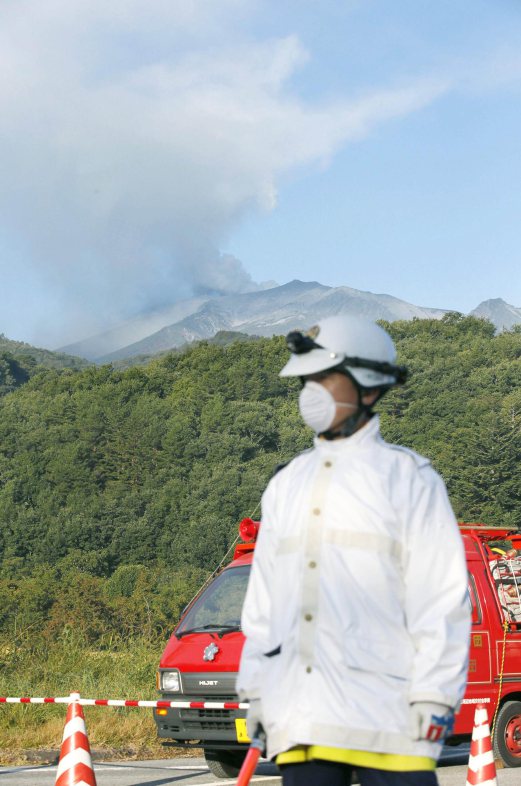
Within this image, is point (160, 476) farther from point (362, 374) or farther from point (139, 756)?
point (362, 374)

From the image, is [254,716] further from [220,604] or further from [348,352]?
[220,604]

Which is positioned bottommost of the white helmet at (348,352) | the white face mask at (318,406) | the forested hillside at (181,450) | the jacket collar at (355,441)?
the forested hillside at (181,450)

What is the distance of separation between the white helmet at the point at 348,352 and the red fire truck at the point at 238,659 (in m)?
6.38

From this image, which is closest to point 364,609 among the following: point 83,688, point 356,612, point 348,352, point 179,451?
point 356,612

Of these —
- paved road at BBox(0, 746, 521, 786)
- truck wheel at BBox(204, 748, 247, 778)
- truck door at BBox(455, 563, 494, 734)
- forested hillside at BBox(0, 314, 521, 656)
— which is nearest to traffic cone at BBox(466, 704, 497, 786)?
paved road at BBox(0, 746, 521, 786)

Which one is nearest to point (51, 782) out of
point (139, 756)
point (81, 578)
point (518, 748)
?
point (139, 756)

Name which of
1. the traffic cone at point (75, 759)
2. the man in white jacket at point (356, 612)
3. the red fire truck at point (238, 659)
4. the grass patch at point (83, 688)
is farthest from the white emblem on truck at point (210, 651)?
the man in white jacket at point (356, 612)

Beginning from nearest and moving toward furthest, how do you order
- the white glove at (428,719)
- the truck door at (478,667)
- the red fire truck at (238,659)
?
the white glove at (428,719)
the red fire truck at (238,659)
the truck door at (478,667)

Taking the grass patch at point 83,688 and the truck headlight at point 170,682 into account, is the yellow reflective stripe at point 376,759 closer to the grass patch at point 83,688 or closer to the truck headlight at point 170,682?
the truck headlight at point 170,682

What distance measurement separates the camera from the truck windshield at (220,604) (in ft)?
34.1

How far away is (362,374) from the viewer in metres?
3.54

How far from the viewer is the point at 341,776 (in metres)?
3.30

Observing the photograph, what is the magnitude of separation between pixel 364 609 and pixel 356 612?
0.07 feet

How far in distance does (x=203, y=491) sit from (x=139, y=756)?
10184 cm
